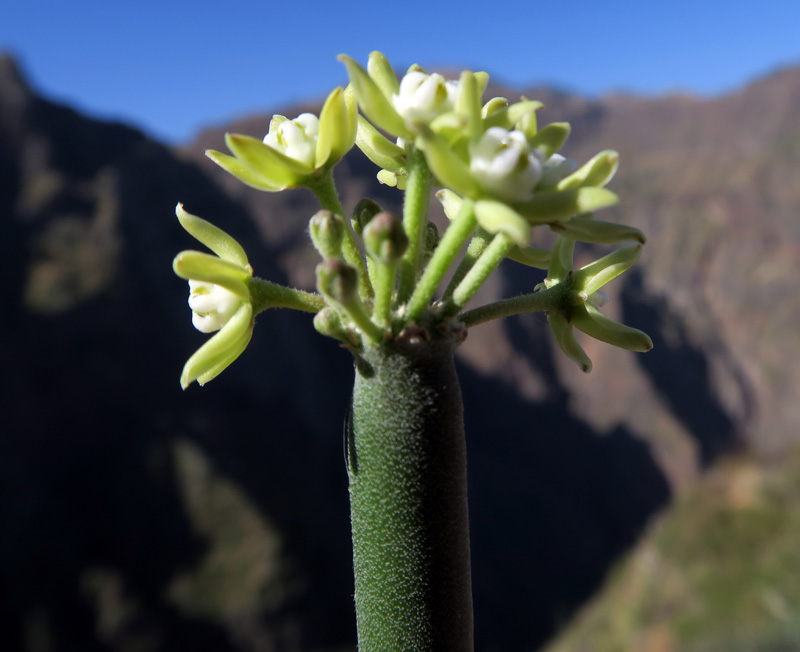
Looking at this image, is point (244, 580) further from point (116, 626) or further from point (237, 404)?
point (237, 404)

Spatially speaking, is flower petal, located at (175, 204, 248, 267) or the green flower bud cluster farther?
flower petal, located at (175, 204, 248, 267)

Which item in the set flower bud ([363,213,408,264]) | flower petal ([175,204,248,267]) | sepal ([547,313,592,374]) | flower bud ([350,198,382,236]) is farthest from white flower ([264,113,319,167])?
sepal ([547,313,592,374])

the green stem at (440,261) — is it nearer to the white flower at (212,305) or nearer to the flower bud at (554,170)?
the flower bud at (554,170)

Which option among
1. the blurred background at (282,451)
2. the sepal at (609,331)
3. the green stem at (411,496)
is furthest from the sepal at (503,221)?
the blurred background at (282,451)

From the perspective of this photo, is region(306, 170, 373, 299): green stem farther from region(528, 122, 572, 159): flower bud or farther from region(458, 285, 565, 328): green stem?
region(528, 122, 572, 159): flower bud

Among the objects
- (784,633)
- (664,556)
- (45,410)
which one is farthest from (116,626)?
Result: (664,556)

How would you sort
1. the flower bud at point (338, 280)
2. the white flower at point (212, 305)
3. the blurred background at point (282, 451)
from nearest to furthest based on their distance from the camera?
the flower bud at point (338, 280), the white flower at point (212, 305), the blurred background at point (282, 451)
